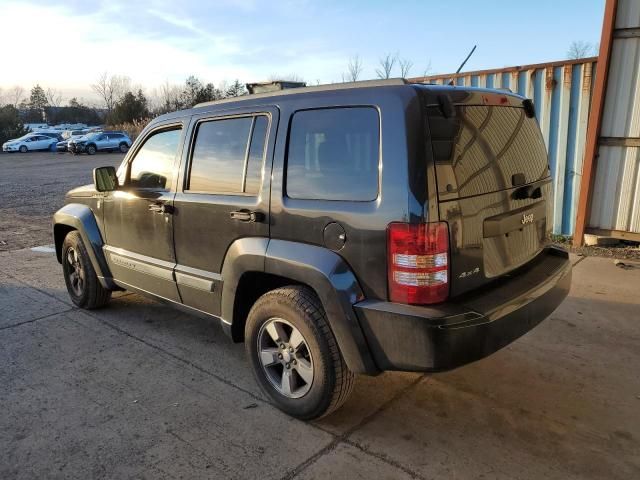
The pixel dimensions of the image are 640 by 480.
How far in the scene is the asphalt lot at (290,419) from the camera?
266cm

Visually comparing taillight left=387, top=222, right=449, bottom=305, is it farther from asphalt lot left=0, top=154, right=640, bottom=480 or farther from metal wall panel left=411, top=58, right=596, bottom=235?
metal wall panel left=411, top=58, right=596, bottom=235

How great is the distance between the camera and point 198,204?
3520 millimetres

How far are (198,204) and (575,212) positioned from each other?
5.72 meters

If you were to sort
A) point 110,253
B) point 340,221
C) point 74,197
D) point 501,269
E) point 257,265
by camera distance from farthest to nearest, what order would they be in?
point 74,197 → point 110,253 → point 257,265 → point 501,269 → point 340,221

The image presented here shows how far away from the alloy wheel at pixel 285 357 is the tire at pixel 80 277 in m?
2.44

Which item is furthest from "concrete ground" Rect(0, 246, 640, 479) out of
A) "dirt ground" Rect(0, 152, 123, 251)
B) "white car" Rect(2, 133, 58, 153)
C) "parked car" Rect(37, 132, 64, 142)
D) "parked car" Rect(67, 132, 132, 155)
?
"parked car" Rect(37, 132, 64, 142)

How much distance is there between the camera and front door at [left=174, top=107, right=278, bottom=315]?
3.15 meters

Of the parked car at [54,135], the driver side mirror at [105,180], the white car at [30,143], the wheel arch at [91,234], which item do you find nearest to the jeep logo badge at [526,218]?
A: the driver side mirror at [105,180]

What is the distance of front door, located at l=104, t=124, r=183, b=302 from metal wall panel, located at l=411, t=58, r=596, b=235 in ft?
14.3

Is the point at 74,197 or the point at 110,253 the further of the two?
the point at 74,197

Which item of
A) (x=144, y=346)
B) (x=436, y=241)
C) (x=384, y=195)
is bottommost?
(x=144, y=346)

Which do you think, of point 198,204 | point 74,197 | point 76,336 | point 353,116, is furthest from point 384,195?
point 74,197

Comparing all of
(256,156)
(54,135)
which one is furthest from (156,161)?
(54,135)

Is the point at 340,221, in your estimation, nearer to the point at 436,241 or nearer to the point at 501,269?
the point at 436,241
